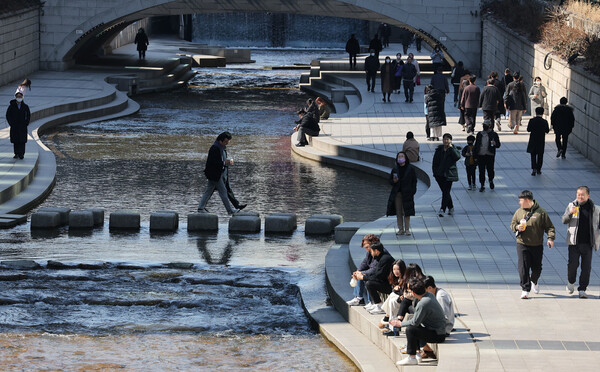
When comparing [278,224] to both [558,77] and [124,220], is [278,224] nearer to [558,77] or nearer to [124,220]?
[124,220]

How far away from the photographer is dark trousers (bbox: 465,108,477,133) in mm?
26862

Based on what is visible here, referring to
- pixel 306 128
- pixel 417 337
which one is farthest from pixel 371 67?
pixel 417 337

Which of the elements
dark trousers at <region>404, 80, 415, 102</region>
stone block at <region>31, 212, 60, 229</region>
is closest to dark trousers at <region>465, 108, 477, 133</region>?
dark trousers at <region>404, 80, 415, 102</region>

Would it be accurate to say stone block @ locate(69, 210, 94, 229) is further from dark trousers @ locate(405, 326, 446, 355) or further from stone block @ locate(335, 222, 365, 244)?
dark trousers @ locate(405, 326, 446, 355)

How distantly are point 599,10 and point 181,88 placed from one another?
19.6 meters

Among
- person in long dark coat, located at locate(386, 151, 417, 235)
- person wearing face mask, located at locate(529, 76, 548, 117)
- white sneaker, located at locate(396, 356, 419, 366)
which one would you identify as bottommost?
white sneaker, located at locate(396, 356, 419, 366)

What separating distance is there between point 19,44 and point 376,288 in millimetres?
30001

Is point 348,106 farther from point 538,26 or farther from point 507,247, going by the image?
point 507,247

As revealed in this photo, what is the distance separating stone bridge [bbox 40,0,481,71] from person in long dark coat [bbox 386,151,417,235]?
2740 centimetres

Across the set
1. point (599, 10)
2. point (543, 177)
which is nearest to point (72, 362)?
point (543, 177)

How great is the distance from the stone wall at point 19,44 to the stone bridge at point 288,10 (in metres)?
0.77

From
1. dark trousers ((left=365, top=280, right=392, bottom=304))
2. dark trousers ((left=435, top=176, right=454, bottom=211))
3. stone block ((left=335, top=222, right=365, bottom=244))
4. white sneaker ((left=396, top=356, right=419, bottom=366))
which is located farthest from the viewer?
dark trousers ((left=435, top=176, right=454, bottom=211))

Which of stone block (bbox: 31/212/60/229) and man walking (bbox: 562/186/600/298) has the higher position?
man walking (bbox: 562/186/600/298)

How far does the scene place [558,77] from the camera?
91.0ft
